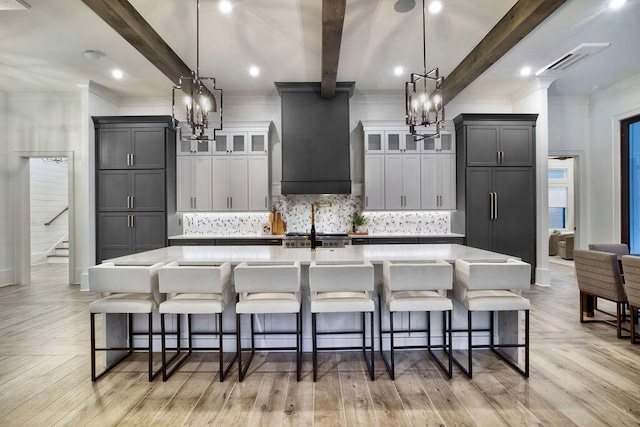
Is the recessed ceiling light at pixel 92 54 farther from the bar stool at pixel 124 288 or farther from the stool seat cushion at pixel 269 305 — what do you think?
the stool seat cushion at pixel 269 305

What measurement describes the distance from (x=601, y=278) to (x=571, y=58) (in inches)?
114

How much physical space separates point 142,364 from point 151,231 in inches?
110

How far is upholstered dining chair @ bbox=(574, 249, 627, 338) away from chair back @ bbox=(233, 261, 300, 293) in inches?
122

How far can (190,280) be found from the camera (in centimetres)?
233

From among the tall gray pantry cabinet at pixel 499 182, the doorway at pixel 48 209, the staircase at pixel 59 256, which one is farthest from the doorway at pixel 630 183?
the staircase at pixel 59 256

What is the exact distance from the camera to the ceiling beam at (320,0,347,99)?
9.07ft

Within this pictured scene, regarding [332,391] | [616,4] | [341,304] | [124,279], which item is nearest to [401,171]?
[616,4]

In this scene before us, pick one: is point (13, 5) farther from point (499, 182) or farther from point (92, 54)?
point (499, 182)

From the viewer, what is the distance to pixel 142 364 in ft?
8.89

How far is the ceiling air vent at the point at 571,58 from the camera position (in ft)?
13.2

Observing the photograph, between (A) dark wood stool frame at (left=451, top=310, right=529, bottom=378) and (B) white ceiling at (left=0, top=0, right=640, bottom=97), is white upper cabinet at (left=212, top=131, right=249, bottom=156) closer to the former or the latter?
(B) white ceiling at (left=0, top=0, right=640, bottom=97)

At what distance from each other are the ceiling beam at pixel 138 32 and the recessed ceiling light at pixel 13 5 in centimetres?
75

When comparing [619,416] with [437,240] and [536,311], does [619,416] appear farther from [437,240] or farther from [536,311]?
[437,240]

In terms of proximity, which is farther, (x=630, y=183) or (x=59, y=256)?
(x=59, y=256)
